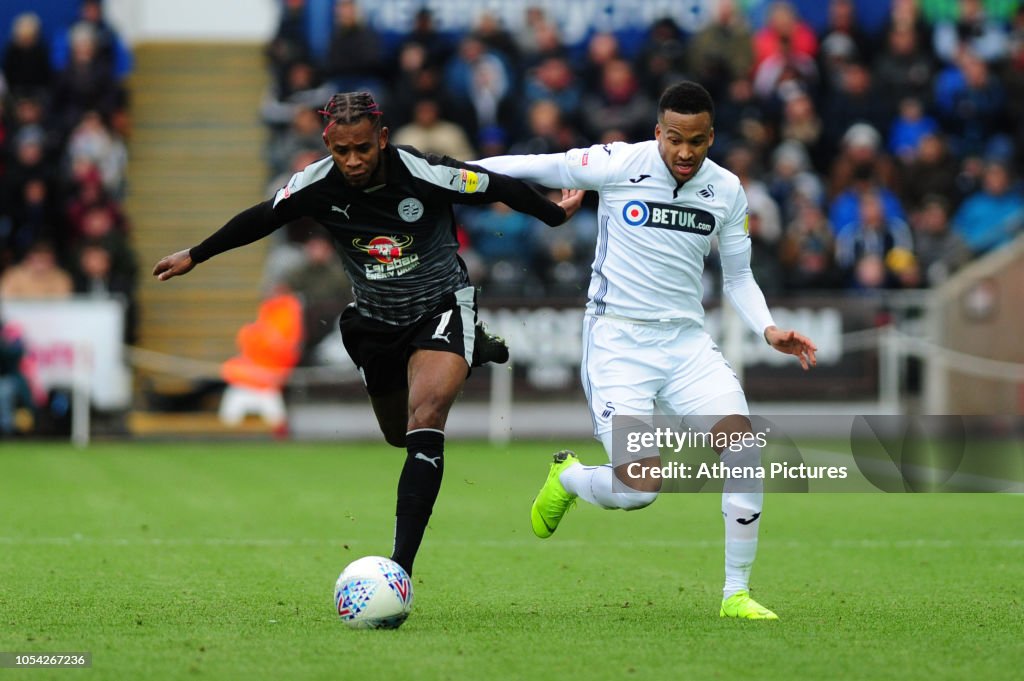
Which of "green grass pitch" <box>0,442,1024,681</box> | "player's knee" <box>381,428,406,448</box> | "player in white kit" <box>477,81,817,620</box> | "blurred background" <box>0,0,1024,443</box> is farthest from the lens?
"blurred background" <box>0,0,1024,443</box>

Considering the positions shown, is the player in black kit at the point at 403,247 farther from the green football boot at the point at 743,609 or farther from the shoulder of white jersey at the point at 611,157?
the green football boot at the point at 743,609

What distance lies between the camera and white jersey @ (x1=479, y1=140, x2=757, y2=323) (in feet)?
25.8

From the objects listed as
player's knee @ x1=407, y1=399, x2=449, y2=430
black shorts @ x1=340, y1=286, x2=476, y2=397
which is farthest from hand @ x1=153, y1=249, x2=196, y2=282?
player's knee @ x1=407, y1=399, x2=449, y2=430

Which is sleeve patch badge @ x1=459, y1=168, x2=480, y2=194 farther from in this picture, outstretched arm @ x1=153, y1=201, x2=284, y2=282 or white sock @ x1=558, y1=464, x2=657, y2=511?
white sock @ x1=558, y1=464, x2=657, y2=511

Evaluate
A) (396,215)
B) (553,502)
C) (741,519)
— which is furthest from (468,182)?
(741,519)

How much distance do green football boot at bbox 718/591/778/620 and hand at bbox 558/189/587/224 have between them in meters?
2.01

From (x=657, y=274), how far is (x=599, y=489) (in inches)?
41.0

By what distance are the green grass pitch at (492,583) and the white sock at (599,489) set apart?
486 millimetres

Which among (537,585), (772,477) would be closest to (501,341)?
(537,585)

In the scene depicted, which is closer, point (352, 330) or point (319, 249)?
point (352, 330)

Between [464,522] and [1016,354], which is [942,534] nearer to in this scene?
[464,522]

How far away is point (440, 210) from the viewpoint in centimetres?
799

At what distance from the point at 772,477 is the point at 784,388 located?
462 centimetres

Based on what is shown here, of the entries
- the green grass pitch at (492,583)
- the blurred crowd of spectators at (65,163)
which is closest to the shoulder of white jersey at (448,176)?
the green grass pitch at (492,583)
